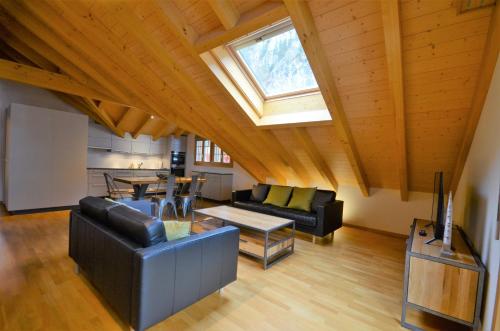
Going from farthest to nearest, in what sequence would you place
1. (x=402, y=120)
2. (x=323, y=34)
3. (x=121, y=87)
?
(x=121, y=87) → (x=402, y=120) → (x=323, y=34)

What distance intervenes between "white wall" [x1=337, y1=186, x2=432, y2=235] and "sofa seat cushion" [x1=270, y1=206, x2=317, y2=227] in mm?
1421

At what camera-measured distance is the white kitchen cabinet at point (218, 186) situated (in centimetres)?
663

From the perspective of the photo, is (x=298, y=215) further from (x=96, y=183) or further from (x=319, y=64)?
(x=96, y=183)

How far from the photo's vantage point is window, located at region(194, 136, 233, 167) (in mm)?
7091

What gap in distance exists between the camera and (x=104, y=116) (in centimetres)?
596

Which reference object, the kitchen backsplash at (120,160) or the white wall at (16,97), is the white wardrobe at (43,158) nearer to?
the white wall at (16,97)

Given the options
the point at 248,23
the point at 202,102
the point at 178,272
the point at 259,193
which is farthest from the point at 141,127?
the point at 178,272

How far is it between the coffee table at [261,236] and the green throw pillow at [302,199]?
0.91 metres

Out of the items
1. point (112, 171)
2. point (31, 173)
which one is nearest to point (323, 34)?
point (31, 173)

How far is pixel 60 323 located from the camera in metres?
1.69

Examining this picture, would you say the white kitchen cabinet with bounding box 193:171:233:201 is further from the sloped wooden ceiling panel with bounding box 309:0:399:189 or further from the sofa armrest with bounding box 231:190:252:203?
the sloped wooden ceiling panel with bounding box 309:0:399:189

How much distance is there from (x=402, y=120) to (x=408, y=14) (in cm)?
113

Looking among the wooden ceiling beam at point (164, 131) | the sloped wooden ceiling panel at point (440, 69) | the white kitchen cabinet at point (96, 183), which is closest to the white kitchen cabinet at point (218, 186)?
the wooden ceiling beam at point (164, 131)

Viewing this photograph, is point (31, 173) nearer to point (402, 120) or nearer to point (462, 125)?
point (402, 120)
